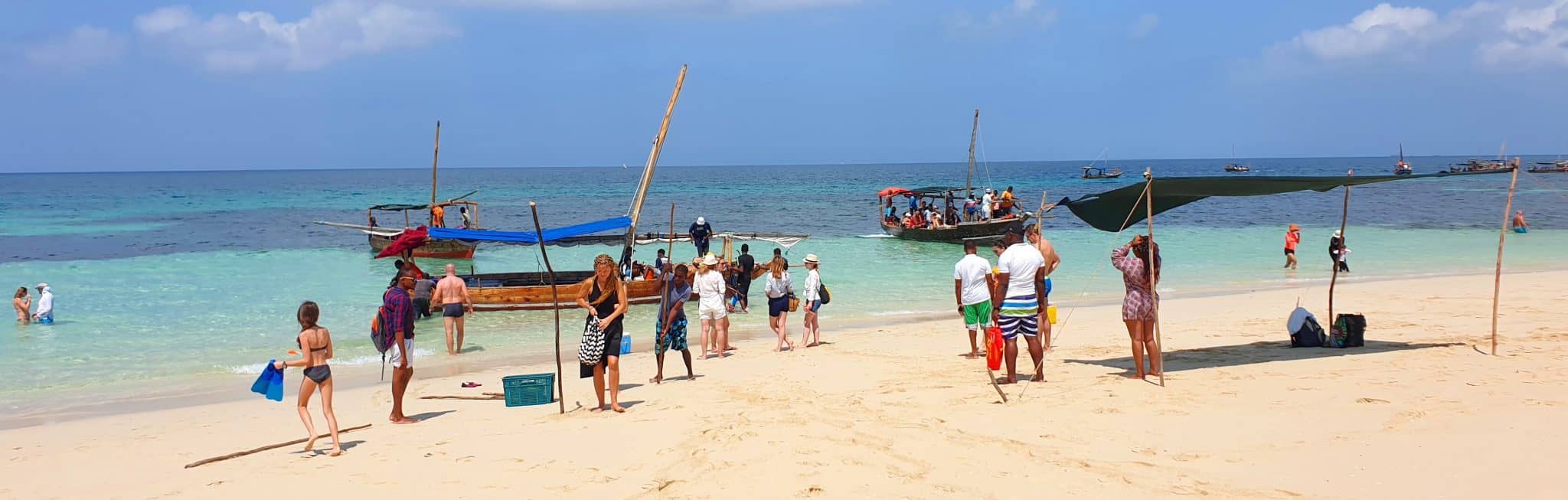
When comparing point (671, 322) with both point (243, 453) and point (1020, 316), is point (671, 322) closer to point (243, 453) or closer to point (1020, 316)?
point (1020, 316)

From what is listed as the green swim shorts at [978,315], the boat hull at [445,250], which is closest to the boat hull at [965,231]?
the boat hull at [445,250]

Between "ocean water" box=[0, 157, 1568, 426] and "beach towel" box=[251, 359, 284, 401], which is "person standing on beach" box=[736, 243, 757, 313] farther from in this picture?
"beach towel" box=[251, 359, 284, 401]

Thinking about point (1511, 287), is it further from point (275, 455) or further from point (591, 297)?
point (275, 455)

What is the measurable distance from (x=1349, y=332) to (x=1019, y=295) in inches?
154

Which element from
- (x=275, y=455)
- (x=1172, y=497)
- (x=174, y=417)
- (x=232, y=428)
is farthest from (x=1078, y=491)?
(x=174, y=417)

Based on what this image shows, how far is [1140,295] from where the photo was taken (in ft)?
27.9

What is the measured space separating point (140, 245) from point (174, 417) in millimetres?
32378

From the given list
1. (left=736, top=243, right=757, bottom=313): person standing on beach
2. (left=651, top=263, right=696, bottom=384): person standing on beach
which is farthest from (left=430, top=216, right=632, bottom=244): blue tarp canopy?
(left=651, top=263, right=696, bottom=384): person standing on beach

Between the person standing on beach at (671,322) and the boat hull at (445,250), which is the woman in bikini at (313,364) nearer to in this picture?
the person standing on beach at (671,322)

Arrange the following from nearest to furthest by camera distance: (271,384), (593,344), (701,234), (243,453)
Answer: (271,384), (243,453), (593,344), (701,234)

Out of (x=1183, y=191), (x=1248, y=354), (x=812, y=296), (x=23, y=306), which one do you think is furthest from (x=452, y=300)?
(x=1248, y=354)

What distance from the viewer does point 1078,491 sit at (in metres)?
5.77

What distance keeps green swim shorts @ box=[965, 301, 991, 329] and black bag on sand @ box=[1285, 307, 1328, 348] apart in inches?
132

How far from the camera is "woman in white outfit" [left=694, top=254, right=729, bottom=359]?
1138 centimetres
